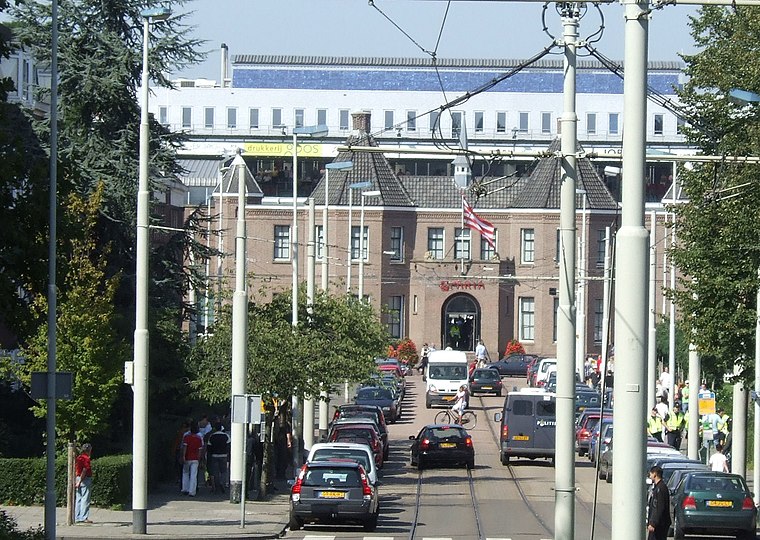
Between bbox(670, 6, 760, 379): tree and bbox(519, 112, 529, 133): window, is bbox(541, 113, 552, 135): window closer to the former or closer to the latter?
bbox(519, 112, 529, 133): window

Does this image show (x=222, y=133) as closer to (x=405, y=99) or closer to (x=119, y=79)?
(x=405, y=99)

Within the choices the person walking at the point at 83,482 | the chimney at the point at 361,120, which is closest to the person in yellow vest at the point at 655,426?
the person walking at the point at 83,482

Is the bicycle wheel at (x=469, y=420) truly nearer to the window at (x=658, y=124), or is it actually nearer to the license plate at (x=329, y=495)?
the license plate at (x=329, y=495)

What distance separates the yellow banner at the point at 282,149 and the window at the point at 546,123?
17.9 m

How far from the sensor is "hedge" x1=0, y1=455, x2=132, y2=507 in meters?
30.1

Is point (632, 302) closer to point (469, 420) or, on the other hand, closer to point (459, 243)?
point (469, 420)

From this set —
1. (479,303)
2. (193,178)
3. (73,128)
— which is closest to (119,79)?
(73,128)

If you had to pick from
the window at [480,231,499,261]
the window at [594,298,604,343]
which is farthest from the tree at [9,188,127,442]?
the window at [480,231,499,261]

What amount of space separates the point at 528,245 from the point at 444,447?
56003mm

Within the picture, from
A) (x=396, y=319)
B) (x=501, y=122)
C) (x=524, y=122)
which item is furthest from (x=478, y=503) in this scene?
(x=501, y=122)

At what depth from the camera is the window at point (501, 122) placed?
120750mm

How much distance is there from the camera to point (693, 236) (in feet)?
103

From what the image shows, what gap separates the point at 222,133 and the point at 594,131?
98.6 feet

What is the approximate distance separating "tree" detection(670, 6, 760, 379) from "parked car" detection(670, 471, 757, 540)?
12.9ft
